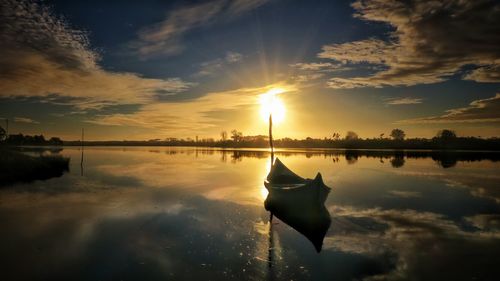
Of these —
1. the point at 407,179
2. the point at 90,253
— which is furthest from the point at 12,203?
the point at 407,179

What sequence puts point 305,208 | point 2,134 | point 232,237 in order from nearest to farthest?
point 232,237 < point 305,208 < point 2,134

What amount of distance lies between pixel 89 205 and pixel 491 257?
85.6 feet

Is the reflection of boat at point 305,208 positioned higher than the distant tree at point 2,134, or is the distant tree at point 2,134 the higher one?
the distant tree at point 2,134

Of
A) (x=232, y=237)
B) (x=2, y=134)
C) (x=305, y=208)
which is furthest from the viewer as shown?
(x=2, y=134)

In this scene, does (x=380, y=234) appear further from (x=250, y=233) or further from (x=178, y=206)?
(x=178, y=206)

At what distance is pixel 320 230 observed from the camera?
61.5ft

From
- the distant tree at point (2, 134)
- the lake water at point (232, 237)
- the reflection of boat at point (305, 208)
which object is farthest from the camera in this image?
the distant tree at point (2, 134)

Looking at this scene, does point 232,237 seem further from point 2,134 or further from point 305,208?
point 2,134

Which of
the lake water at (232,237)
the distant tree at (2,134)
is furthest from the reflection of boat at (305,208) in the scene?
the distant tree at (2,134)

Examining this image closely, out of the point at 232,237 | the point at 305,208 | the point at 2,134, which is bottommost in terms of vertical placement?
the point at 232,237

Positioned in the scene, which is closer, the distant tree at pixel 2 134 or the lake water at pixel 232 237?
the lake water at pixel 232 237

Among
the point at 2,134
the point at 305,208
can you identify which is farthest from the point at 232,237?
the point at 2,134

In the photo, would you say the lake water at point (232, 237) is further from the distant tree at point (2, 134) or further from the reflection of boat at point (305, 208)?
the distant tree at point (2, 134)

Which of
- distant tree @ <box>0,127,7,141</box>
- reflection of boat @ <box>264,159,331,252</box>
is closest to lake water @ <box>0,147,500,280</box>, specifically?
reflection of boat @ <box>264,159,331,252</box>
